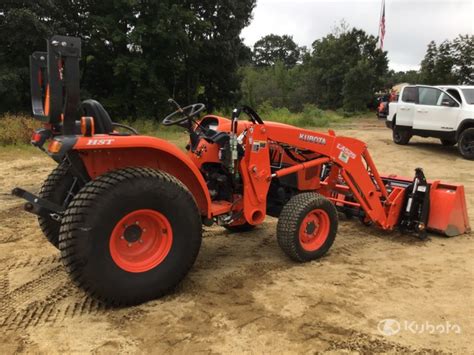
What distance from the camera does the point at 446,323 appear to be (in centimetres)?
329

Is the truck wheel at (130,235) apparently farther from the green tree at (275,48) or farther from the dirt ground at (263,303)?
the green tree at (275,48)

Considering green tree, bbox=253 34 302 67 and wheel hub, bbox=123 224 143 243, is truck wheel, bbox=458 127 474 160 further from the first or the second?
green tree, bbox=253 34 302 67

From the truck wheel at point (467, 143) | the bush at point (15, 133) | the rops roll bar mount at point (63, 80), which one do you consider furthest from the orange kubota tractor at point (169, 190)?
the bush at point (15, 133)

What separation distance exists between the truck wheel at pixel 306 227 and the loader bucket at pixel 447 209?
161cm

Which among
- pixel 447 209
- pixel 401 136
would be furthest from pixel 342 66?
pixel 447 209

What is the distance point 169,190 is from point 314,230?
1848 mm

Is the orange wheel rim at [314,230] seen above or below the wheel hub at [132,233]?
below

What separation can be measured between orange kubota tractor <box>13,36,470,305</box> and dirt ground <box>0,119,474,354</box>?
0.82ft

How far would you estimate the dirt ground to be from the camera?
9.70 feet

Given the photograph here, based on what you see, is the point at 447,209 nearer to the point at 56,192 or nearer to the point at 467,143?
the point at 56,192

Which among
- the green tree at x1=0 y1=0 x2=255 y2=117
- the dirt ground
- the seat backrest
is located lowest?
the dirt ground

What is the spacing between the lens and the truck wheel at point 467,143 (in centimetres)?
1163

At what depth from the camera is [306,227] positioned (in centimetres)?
449

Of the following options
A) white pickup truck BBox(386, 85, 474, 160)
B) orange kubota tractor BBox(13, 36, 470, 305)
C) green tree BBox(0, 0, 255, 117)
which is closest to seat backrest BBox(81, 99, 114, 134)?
orange kubota tractor BBox(13, 36, 470, 305)
